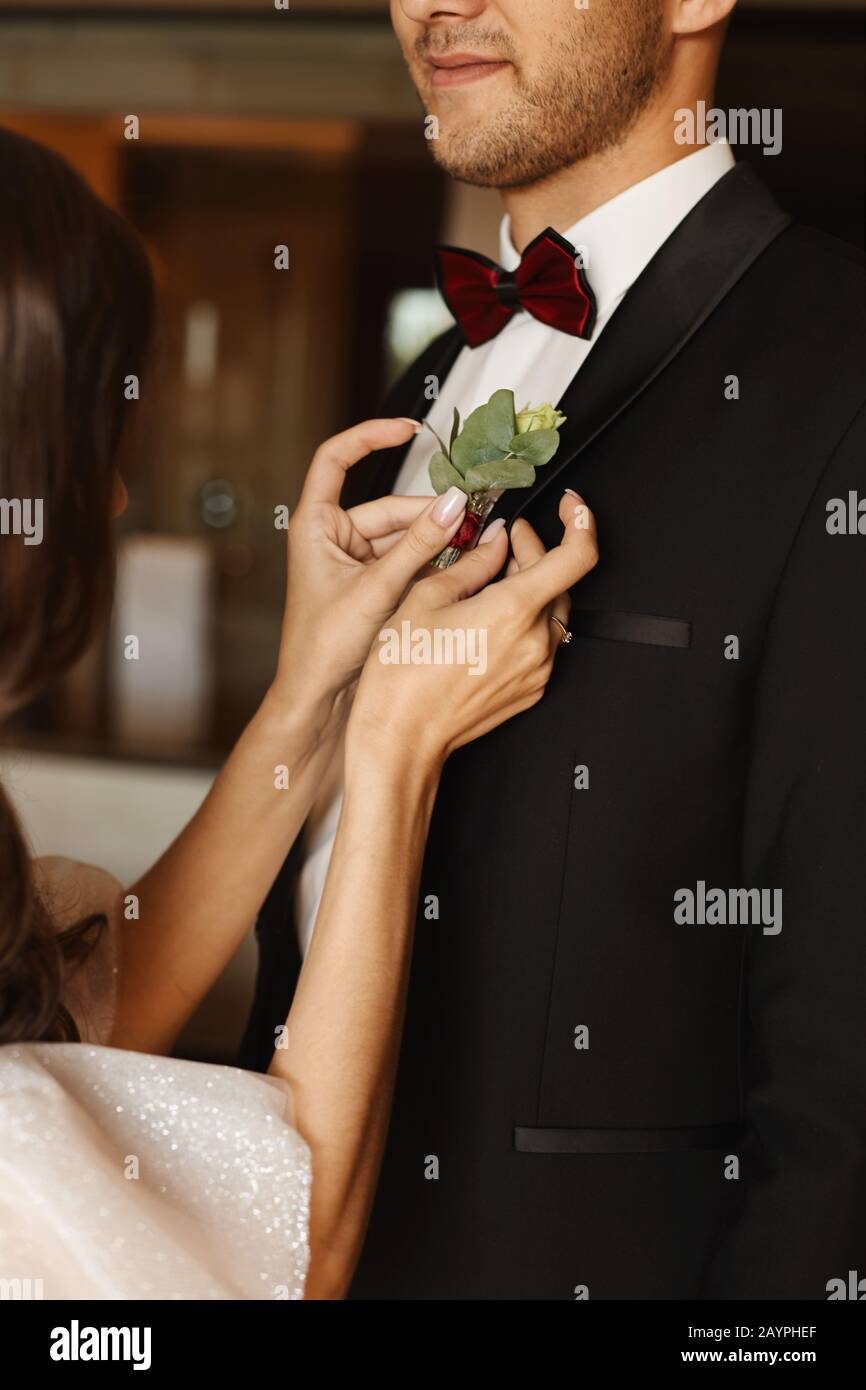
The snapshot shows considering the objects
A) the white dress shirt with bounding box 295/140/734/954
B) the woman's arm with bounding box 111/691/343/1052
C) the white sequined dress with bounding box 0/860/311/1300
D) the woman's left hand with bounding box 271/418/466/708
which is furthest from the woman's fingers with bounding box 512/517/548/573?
the white sequined dress with bounding box 0/860/311/1300

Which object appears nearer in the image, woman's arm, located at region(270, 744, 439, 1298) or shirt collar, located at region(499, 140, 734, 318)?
woman's arm, located at region(270, 744, 439, 1298)

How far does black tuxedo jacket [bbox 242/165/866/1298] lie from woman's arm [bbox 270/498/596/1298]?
116 mm

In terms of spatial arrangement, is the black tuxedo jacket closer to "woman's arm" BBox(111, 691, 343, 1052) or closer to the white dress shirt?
the white dress shirt

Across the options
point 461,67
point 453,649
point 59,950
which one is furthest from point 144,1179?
point 461,67

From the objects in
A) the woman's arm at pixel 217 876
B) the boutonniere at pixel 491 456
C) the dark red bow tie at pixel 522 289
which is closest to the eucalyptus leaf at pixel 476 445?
the boutonniere at pixel 491 456

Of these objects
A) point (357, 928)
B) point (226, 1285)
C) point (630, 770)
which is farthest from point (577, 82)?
point (226, 1285)

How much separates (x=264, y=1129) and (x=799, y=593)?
1.95ft

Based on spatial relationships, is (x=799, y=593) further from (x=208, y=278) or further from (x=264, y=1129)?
(x=208, y=278)

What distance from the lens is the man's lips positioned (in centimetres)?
132

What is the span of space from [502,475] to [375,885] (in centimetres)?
35

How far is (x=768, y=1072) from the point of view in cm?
116

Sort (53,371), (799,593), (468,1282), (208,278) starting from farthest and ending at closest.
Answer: (208,278)
(468,1282)
(799,593)
(53,371)

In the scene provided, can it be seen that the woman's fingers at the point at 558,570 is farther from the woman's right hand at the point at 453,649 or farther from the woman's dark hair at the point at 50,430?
the woman's dark hair at the point at 50,430

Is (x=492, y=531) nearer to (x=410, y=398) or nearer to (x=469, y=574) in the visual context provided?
(x=469, y=574)
